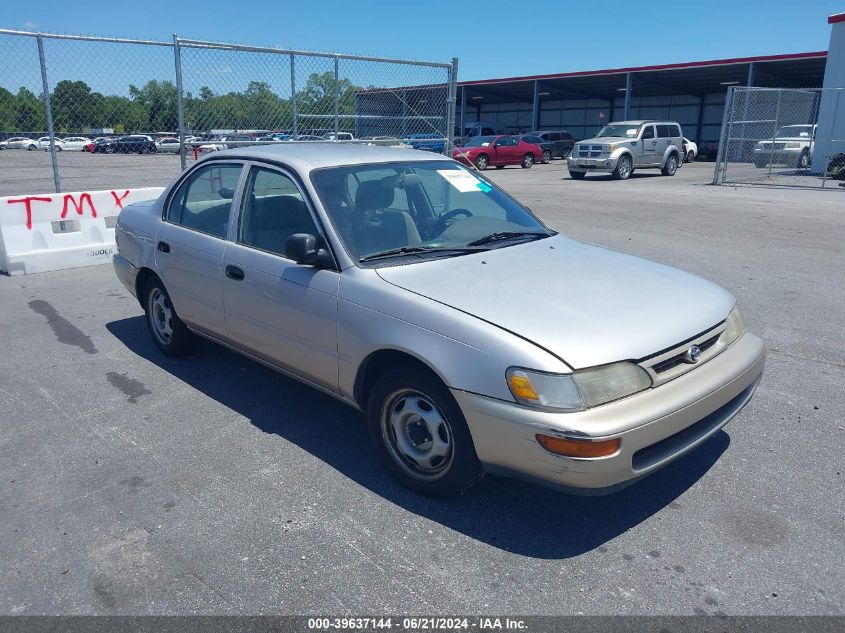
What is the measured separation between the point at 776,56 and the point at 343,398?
3618cm

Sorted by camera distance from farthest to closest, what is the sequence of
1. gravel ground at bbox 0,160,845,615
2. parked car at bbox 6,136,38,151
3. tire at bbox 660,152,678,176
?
Answer: tire at bbox 660,152,678,176 → parked car at bbox 6,136,38,151 → gravel ground at bbox 0,160,845,615

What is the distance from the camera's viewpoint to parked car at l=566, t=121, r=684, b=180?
2456 centimetres

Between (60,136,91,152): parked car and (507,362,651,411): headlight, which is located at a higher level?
(60,136,91,152): parked car

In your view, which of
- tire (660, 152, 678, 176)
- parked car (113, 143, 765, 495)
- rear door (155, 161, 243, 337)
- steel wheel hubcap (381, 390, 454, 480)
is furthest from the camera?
tire (660, 152, 678, 176)

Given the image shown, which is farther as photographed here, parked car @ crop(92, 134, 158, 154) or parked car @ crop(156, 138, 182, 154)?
parked car @ crop(92, 134, 158, 154)

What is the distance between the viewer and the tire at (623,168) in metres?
24.7

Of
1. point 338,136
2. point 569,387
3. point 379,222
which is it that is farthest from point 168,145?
point 569,387

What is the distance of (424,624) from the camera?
259 centimetres

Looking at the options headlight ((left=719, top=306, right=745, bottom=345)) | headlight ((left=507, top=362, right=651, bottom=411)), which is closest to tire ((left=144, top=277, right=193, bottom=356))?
headlight ((left=507, top=362, right=651, bottom=411))

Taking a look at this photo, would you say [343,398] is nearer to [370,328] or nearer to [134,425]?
[370,328]

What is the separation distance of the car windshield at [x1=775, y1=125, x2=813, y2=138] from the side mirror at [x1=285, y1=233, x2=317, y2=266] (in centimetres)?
2735

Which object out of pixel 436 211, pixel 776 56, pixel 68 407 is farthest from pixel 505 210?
pixel 776 56

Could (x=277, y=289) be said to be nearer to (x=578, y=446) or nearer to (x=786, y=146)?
(x=578, y=446)

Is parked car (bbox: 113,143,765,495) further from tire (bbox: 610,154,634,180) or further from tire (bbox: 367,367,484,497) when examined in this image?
tire (bbox: 610,154,634,180)
